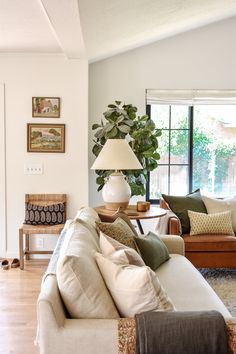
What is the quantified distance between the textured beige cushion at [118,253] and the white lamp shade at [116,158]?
130 centimetres

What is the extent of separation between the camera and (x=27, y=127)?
14.9ft

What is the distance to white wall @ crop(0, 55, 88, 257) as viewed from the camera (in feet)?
14.8

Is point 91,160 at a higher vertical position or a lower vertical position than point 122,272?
higher

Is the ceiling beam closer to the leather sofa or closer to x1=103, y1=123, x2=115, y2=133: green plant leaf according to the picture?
x1=103, y1=123, x2=115, y2=133: green plant leaf

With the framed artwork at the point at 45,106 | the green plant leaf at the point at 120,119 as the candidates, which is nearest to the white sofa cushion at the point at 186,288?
the green plant leaf at the point at 120,119

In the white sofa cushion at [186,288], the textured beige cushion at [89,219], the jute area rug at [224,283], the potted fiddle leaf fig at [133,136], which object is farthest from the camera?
the potted fiddle leaf fig at [133,136]

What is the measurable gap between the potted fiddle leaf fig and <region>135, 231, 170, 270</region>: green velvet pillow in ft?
5.45

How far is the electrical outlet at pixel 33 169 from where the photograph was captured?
459 cm

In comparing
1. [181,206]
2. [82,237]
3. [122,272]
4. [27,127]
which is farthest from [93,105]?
[122,272]

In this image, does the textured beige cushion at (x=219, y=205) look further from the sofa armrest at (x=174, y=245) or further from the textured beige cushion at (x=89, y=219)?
the textured beige cushion at (x=89, y=219)

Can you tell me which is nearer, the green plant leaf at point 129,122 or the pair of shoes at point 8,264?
the pair of shoes at point 8,264

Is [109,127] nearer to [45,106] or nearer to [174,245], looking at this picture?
[45,106]

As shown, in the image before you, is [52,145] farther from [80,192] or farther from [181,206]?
[181,206]

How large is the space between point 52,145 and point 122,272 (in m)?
2.99
